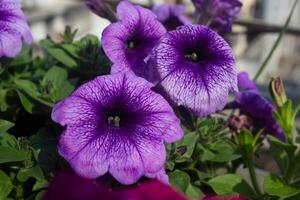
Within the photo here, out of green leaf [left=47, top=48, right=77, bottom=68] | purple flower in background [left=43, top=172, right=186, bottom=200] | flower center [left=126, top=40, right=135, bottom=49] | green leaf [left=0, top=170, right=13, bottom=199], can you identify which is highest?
purple flower in background [left=43, top=172, right=186, bottom=200]

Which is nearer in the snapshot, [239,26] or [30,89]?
[30,89]

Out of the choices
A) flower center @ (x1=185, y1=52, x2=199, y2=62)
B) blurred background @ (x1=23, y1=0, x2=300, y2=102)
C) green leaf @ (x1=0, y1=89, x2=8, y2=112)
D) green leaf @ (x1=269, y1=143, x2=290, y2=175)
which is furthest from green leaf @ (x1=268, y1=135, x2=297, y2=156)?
blurred background @ (x1=23, y1=0, x2=300, y2=102)

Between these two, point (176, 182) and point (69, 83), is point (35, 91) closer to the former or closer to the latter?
point (69, 83)

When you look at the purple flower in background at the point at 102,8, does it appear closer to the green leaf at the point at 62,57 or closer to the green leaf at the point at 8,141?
the green leaf at the point at 62,57

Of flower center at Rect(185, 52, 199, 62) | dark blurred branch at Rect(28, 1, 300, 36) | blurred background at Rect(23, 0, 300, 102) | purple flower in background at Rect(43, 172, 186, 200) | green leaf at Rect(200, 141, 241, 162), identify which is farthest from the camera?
blurred background at Rect(23, 0, 300, 102)

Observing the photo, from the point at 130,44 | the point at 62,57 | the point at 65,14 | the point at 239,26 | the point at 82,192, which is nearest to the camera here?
the point at 82,192

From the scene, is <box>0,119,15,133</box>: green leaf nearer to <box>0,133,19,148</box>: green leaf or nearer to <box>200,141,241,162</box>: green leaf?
<box>0,133,19,148</box>: green leaf

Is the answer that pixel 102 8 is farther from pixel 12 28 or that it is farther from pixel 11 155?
pixel 11 155

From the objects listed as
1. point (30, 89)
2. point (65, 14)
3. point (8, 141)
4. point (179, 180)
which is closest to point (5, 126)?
point (8, 141)
